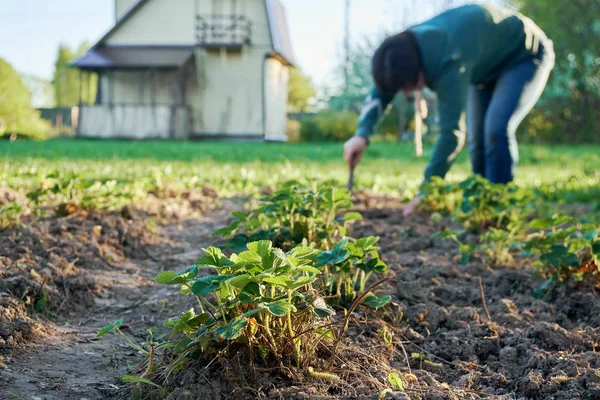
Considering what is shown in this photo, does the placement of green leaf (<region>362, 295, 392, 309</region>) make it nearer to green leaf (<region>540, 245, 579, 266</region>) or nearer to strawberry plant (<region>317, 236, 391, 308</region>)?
strawberry plant (<region>317, 236, 391, 308</region>)

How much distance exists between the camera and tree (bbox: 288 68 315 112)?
31.6 m

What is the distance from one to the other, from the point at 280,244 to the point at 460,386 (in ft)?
4.07

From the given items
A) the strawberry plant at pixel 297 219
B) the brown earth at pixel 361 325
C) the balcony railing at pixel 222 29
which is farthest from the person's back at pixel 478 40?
the balcony railing at pixel 222 29

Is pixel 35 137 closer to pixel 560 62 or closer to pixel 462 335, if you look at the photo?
pixel 560 62

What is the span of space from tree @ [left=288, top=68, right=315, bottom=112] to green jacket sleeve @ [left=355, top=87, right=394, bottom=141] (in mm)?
26325

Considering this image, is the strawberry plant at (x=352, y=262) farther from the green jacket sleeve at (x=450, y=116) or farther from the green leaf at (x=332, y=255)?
the green jacket sleeve at (x=450, y=116)

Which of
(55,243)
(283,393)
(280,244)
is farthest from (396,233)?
(283,393)

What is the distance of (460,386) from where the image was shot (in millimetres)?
1707

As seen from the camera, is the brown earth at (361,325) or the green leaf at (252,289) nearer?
the green leaf at (252,289)

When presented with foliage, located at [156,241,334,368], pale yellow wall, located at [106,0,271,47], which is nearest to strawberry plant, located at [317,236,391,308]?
foliage, located at [156,241,334,368]

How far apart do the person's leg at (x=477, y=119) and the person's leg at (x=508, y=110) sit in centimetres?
35

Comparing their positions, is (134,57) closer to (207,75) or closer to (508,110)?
(207,75)

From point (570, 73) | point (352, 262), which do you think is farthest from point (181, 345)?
point (570, 73)

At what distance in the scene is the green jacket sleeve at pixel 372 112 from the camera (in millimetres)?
4418
